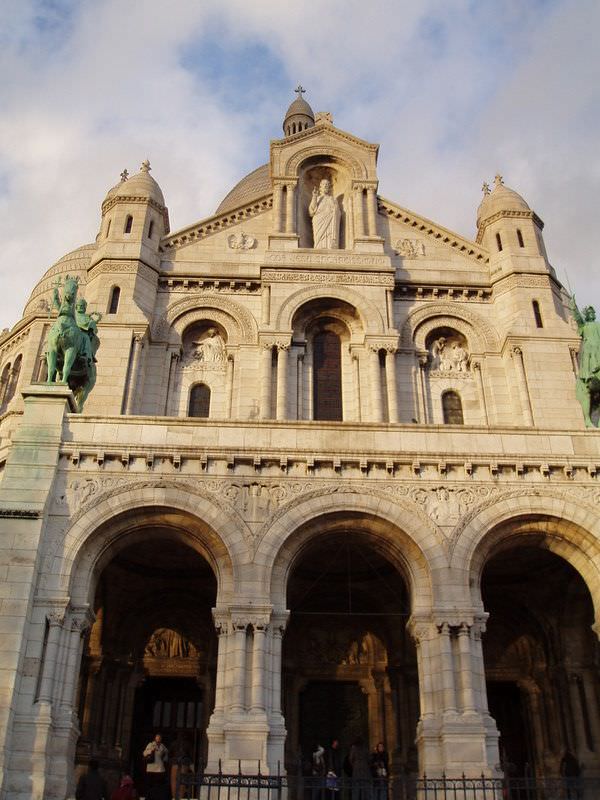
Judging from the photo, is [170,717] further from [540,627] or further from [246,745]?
[540,627]

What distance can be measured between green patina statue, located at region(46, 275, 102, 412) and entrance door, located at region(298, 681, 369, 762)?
10.1 meters

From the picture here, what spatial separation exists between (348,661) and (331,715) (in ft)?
4.85

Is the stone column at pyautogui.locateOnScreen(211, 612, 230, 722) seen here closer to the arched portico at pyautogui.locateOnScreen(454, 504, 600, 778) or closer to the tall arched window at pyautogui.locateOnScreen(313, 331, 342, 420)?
the arched portico at pyautogui.locateOnScreen(454, 504, 600, 778)

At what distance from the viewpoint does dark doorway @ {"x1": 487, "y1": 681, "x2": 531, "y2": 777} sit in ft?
73.1

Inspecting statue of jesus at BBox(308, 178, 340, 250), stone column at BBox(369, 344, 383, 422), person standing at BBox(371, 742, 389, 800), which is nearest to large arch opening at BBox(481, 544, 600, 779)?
person standing at BBox(371, 742, 389, 800)

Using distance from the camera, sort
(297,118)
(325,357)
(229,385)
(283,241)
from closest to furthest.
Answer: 1. (229,385)
2. (325,357)
3. (283,241)
4. (297,118)

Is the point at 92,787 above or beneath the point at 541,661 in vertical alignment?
beneath

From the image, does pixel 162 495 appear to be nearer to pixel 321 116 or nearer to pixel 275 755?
pixel 275 755

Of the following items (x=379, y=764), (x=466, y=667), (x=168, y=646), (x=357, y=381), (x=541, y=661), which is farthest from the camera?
(x=357, y=381)

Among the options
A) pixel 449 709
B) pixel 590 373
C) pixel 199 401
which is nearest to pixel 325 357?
pixel 199 401

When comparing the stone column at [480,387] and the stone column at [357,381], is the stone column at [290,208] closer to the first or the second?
the stone column at [357,381]

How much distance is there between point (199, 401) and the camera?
2792 centimetres

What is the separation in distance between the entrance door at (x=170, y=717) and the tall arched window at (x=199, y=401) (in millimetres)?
8527

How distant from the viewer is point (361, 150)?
3303 cm
